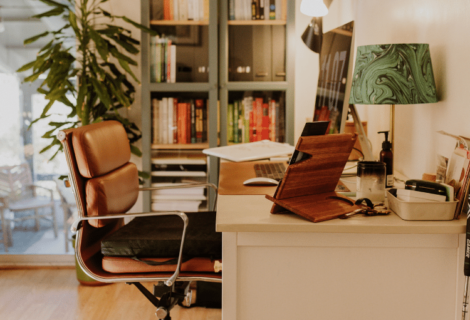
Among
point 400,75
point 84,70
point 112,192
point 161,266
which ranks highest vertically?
point 84,70

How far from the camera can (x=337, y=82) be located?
6.64ft

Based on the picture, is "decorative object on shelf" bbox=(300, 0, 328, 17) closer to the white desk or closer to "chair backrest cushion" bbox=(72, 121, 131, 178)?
"chair backrest cushion" bbox=(72, 121, 131, 178)

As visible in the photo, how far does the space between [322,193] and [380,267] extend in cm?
28

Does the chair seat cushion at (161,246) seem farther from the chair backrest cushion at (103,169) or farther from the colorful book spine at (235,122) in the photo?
the colorful book spine at (235,122)

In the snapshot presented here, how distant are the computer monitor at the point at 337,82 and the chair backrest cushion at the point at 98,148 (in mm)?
900

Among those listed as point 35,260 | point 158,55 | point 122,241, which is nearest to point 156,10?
point 158,55

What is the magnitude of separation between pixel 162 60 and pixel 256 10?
68 cm

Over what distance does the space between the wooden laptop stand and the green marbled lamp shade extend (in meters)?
0.23

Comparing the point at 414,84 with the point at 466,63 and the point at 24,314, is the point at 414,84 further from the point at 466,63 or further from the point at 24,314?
the point at 24,314

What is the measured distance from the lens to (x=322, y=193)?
4.74ft

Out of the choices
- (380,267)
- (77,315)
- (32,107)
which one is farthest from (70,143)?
(32,107)

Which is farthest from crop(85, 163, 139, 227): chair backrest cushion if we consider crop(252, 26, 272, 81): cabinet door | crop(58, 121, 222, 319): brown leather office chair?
crop(252, 26, 272, 81): cabinet door

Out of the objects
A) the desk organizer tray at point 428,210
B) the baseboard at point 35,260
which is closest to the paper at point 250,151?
the desk organizer tray at point 428,210

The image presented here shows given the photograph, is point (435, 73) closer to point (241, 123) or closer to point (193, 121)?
point (241, 123)
